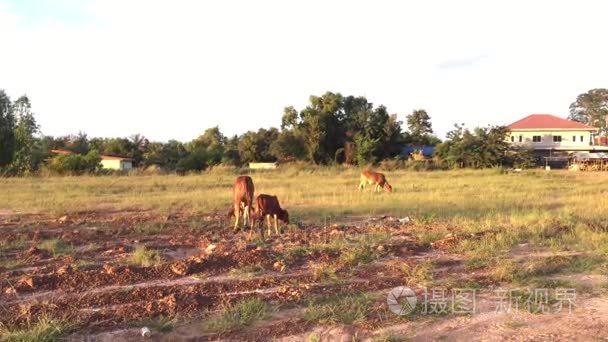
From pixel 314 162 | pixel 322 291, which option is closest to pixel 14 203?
pixel 322 291

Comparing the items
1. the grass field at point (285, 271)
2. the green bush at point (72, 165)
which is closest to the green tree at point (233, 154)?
the green bush at point (72, 165)

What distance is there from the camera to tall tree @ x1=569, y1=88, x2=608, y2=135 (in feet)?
277

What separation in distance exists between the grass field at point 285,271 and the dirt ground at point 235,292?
0.06 feet

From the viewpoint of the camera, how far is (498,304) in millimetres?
5863

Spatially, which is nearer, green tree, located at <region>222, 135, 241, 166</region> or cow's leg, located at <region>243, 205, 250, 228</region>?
Answer: cow's leg, located at <region>243, 205, 250, 228</region>

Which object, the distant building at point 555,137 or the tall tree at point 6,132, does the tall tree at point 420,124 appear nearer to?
the distant building at point 555,137

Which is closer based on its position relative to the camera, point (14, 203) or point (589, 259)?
point (589, 259)

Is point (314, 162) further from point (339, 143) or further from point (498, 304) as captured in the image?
point (498, 304)

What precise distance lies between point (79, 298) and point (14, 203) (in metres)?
12.4

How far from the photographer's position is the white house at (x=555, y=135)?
64.4 metres

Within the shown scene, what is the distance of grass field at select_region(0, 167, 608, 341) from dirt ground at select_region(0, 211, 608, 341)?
0.02m

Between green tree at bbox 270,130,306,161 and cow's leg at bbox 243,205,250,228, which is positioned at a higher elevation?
green tree at bbox 270,130,306,161

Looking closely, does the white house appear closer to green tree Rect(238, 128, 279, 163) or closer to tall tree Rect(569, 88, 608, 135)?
tall tree Rect(569, 88, 608, 135)

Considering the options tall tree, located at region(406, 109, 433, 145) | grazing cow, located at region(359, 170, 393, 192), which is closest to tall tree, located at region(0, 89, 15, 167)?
grazing cow, located at region(359, 170, 393, 192)
